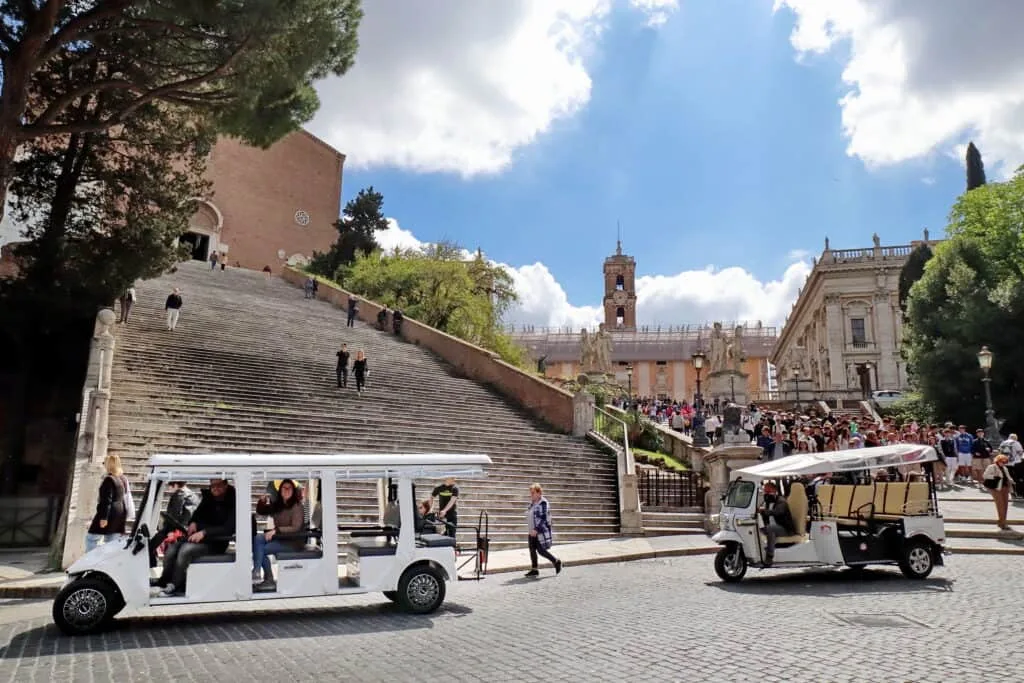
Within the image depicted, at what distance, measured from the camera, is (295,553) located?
8.05m

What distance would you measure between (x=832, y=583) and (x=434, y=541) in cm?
564

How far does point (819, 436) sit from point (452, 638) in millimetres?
15822

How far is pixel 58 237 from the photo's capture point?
17516 millimetres

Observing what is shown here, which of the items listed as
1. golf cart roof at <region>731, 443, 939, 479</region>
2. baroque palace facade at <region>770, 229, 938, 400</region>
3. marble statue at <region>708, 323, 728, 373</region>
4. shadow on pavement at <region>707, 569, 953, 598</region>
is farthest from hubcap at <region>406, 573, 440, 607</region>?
baroque palace facade at <region>770, 229, 938, 400</region>

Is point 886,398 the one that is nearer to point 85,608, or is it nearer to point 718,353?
point 718,353

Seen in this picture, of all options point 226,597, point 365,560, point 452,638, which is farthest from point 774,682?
point 226,597

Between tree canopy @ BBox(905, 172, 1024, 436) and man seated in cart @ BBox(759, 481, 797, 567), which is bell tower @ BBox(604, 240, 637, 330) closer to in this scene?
tree canopy @ BBox(905, 172, 1024, 436)

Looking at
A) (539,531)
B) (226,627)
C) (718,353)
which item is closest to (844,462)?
(539,531)

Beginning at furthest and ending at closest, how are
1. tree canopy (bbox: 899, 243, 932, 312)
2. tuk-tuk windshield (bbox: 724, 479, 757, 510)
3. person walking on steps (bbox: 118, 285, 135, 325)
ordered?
Result: tree canopy (bbox: 899, 243, 932, 312)
person walking on steps (bbox: 118, 285, 135, 325)
tuk-tuk windshield (bbox: 724, 479, 757, 510)

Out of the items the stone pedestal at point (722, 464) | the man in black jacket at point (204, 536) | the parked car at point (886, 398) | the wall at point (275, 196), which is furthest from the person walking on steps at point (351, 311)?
the parked car at point (886, 398)

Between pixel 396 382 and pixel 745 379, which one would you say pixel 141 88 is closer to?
pixel 396 382

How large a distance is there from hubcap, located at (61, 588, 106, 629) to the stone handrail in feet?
12.6

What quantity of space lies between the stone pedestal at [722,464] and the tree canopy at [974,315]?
58.9 feet

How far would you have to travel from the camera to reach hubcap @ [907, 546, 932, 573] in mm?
10422
